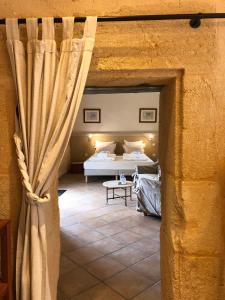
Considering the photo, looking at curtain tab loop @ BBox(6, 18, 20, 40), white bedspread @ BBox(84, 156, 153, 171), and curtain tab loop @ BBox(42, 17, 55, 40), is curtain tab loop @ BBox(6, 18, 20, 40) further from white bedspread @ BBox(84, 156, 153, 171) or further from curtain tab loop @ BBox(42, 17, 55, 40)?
white bedspread @ BBox(84, 156, 153, 171)

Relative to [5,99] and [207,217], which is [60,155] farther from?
[207,217]

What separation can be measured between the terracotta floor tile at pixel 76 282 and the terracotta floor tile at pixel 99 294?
0.22 ft

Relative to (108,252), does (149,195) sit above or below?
above

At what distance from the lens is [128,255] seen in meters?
3.25

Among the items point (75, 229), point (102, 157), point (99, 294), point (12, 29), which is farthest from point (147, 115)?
point (12, 29)

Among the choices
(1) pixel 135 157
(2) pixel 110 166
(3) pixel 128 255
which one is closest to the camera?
(3) pixel 128 255

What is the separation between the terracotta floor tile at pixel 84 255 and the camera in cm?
314

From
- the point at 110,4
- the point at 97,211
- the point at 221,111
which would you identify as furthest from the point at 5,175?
the point at 97,211

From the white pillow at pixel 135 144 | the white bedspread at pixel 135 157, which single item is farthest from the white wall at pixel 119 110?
the white bedspread at pixel 135 157

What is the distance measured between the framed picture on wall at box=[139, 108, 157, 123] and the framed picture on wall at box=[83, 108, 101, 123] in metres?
1.45

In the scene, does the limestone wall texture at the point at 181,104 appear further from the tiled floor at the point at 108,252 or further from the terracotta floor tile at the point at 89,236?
the terracotta floor tile at the point at 89,236

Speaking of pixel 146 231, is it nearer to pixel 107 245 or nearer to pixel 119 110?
pixel 107 245

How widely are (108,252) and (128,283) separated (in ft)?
2.25

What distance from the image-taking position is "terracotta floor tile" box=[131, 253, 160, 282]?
9.25ft
